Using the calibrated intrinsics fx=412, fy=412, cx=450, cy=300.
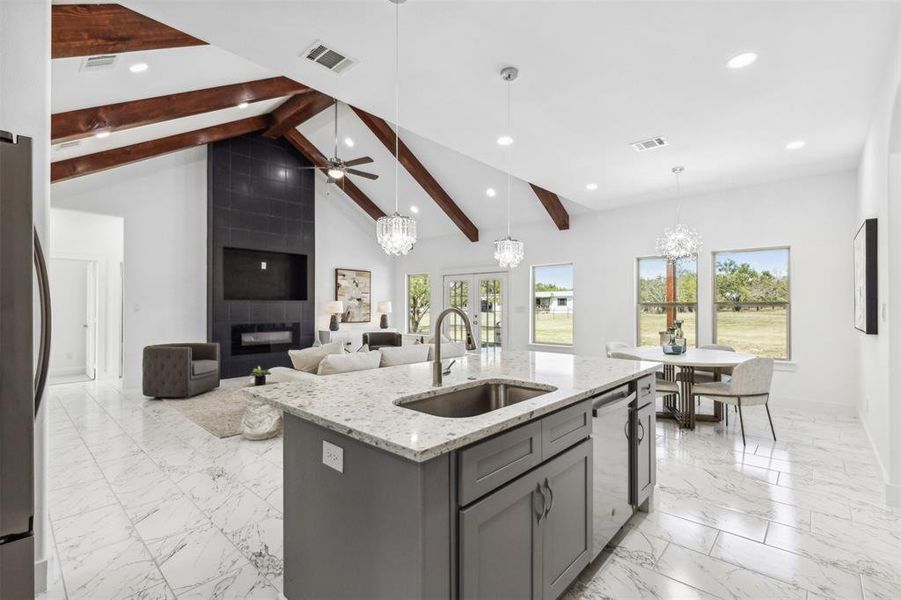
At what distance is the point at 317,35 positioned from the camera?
8.15 feet

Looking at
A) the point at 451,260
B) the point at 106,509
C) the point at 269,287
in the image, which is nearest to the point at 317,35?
the point at 106,509

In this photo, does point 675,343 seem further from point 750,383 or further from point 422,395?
point 422,395

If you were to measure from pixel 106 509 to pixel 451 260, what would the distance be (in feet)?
23.9

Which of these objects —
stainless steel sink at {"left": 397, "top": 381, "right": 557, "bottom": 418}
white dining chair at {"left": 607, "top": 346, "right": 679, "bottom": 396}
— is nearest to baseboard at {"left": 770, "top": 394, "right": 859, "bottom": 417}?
white dining chair at {"left": 607, "top": 346, "right": 679, "bottom": 396}

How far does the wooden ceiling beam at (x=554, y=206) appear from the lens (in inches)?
267

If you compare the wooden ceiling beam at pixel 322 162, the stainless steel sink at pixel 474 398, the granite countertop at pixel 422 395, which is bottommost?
the stainless steel sink at pixel 474 398

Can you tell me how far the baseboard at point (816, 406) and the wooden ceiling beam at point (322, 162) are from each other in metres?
7.12

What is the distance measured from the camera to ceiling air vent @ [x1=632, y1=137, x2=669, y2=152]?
4.05 meters

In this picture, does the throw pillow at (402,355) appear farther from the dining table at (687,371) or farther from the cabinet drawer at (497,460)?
the cabinet drawer at (497,460)

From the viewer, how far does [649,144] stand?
4145mm

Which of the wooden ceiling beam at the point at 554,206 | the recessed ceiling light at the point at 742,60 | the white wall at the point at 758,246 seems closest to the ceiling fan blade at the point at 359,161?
the wooden ceiling beam at the point at 554,206

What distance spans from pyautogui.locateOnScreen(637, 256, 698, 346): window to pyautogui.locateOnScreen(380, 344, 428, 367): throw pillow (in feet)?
12.8

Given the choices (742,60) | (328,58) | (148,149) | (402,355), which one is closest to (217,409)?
(402,355)

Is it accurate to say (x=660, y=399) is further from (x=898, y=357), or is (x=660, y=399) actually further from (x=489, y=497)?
(x=489, y=497)
